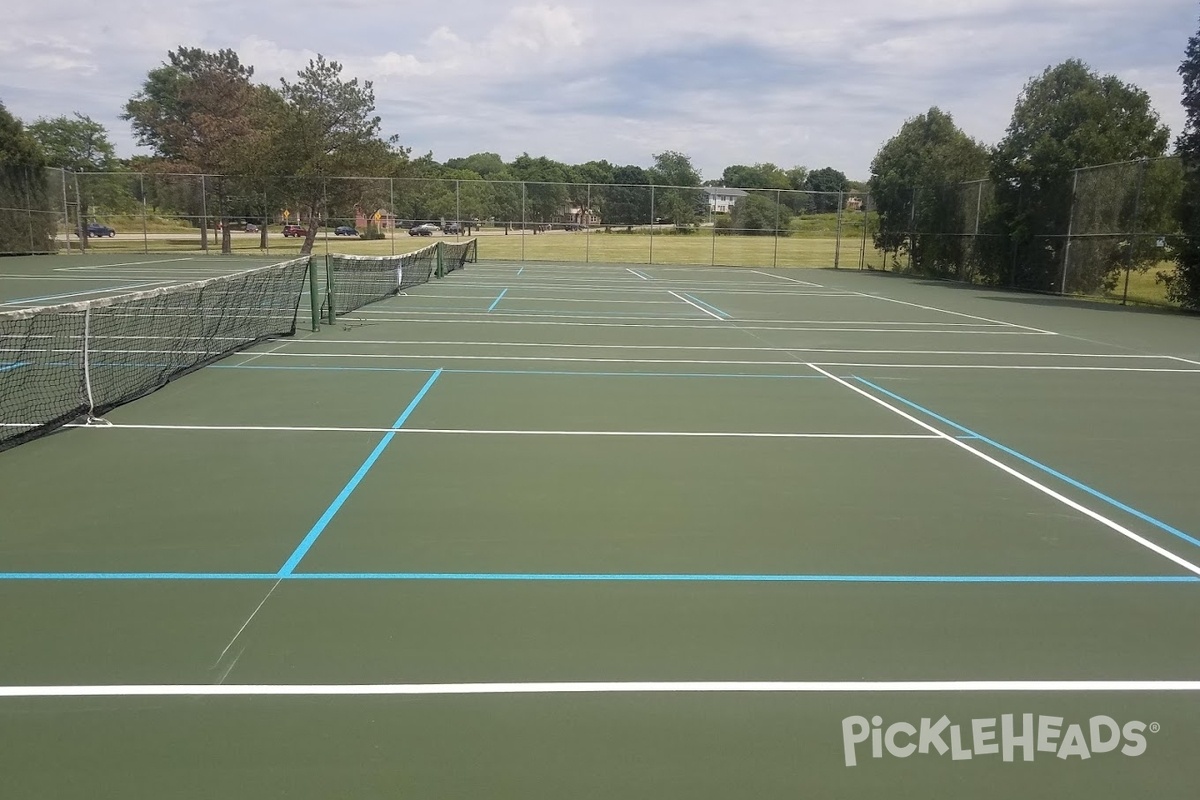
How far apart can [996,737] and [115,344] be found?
1346 centimetres

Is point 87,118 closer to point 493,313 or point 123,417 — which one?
point 493,313

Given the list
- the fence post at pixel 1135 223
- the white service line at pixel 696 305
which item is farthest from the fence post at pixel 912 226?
the white service line at pixel 696 305

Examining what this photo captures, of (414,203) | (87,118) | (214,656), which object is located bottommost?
(214,656)

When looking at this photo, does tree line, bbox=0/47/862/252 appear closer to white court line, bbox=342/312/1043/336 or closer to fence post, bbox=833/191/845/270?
fence post, bbox=833/191/845/270

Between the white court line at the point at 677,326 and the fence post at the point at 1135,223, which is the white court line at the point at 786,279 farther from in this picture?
the white court line at the point at 677,326

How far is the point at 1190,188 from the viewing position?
22562mm

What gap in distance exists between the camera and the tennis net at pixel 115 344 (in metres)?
8.68

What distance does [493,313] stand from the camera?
1858 centimetres

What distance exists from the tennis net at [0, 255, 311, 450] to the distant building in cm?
2955

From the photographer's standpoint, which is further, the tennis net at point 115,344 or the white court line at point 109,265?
the white court line at point 109,265

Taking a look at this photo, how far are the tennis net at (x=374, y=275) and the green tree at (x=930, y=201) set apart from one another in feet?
65.8

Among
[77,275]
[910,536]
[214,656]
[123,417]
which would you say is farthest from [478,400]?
[77,275]

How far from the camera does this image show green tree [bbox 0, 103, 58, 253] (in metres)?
35.5

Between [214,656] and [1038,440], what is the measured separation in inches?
290
